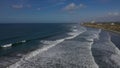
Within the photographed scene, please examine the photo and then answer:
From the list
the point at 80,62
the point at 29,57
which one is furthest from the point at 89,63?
the point at 29,57

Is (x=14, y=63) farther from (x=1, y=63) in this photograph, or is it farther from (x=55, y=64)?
(x=55, y=64)

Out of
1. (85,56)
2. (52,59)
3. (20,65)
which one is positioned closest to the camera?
(20,65)

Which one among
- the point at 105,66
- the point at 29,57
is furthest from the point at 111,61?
the point at 29,57

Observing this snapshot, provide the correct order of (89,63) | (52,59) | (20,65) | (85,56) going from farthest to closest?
(85,56), (52,59), (89,63), (20,65)

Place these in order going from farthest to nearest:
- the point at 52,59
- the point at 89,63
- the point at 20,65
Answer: the point at 52,59 < the point at 89,63 < the point at 20,65

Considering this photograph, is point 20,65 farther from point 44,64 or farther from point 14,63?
point 44,64

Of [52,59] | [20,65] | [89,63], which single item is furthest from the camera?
[52,59]

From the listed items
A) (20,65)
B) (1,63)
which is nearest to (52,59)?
(20,65)

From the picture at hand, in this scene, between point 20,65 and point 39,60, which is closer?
point 20,65

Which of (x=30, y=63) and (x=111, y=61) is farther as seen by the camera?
(x=111, y=61)
